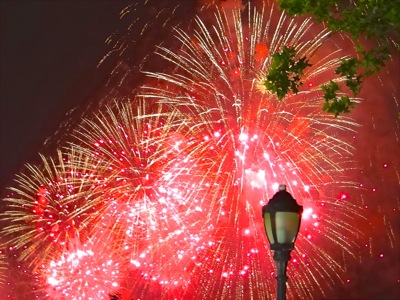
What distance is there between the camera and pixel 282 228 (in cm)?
1316

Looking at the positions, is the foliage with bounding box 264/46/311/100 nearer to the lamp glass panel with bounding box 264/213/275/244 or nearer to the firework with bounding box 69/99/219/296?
the lamp glass panel with bounding box 264/213/275/244

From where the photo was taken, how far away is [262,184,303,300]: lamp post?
13.2 metres

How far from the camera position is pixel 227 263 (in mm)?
28125

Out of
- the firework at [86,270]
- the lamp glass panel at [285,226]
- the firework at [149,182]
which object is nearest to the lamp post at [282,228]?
the lamp glass panel at [285,226]

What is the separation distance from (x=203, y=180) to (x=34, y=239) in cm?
641

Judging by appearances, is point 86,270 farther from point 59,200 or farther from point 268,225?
point 268,225

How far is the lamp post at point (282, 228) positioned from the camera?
518 inches

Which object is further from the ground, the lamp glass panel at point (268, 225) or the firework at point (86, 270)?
the firework at point (86, 270)

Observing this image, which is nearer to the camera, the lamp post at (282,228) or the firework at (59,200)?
the lamp post at (282,228)

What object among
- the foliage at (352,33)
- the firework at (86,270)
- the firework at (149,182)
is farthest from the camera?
the firework at (86,270)

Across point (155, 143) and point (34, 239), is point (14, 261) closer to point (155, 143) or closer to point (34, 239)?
point (34, 239)

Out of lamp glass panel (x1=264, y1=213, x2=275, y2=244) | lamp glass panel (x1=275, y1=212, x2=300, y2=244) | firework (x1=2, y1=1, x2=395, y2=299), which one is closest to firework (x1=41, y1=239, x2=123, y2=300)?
firework (x1=2, y1=1, x2=395, y2=299)

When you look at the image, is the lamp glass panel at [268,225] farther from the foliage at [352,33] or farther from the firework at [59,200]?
the firework at [59,200]

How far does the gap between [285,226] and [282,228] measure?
48mm
